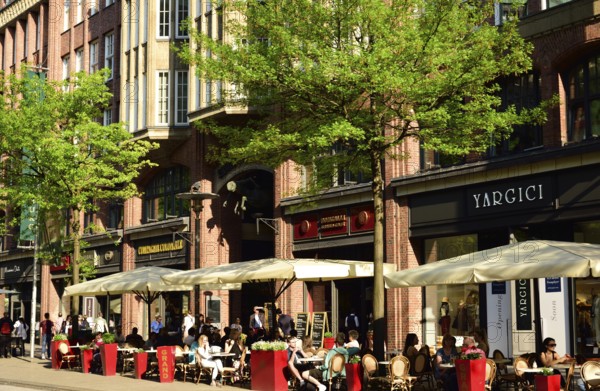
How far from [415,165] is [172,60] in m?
16.0

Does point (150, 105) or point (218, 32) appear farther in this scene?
point (150, 105)

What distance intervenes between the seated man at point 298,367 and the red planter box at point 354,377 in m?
0.59

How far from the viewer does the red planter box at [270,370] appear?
2139 cm

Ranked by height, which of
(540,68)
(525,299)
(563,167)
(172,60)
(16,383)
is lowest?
(16,383)

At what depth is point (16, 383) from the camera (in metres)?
24.5

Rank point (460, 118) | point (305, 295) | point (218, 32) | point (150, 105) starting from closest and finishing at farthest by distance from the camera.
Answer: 1. point (460, 118)
2. point (305, 295)
3. point (218, 32)
4. point (150, 105)

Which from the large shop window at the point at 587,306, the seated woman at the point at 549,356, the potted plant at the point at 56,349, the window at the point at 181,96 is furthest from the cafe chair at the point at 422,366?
the window at the point at 181,96

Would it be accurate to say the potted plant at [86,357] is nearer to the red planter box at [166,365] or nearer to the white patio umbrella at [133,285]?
the white patio umbrella at [133,285]

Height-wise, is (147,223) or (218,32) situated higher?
(218,32)

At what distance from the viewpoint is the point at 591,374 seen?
16.4 m

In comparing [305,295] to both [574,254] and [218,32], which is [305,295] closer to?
[218,32]

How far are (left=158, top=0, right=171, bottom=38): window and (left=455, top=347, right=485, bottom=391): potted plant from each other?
28007 millimetres

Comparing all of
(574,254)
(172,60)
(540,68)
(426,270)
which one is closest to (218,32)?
(172,60)

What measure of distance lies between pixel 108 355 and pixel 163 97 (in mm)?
16763
